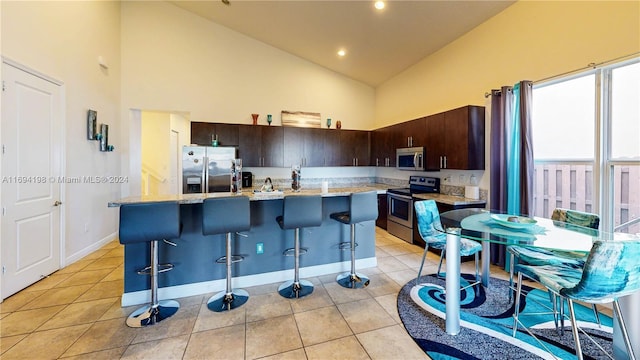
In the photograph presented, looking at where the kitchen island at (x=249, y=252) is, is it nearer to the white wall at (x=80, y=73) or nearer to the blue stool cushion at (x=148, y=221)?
the blue stool cushion at (x=148, y=221)

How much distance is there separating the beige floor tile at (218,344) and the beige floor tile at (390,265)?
1.93 meters

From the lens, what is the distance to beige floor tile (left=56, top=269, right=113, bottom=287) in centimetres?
289

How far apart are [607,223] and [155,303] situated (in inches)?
173

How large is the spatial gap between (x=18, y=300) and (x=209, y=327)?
6.99 feet

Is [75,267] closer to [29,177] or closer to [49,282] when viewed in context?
[49,282]

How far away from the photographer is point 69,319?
7.26 ft

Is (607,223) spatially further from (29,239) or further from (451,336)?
(29,239)

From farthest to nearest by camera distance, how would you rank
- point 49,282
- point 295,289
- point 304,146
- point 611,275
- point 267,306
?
1. point 304,146
2. point 49,282
3. point 295,289
4. point 267,306
5. point 611,275

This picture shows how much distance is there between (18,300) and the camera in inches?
99.3

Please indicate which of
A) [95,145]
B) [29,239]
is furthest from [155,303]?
[95,145]

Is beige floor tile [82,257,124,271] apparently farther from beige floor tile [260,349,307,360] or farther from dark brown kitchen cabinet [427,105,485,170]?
dark brown kitchen cabinet [427,105,485,170]

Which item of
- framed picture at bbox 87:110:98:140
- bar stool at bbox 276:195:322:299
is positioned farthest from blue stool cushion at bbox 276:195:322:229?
framed picture at bbox 87:110:98:140

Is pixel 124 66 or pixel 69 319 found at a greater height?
pixel 124 66

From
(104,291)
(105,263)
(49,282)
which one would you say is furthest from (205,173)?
(49,282)
